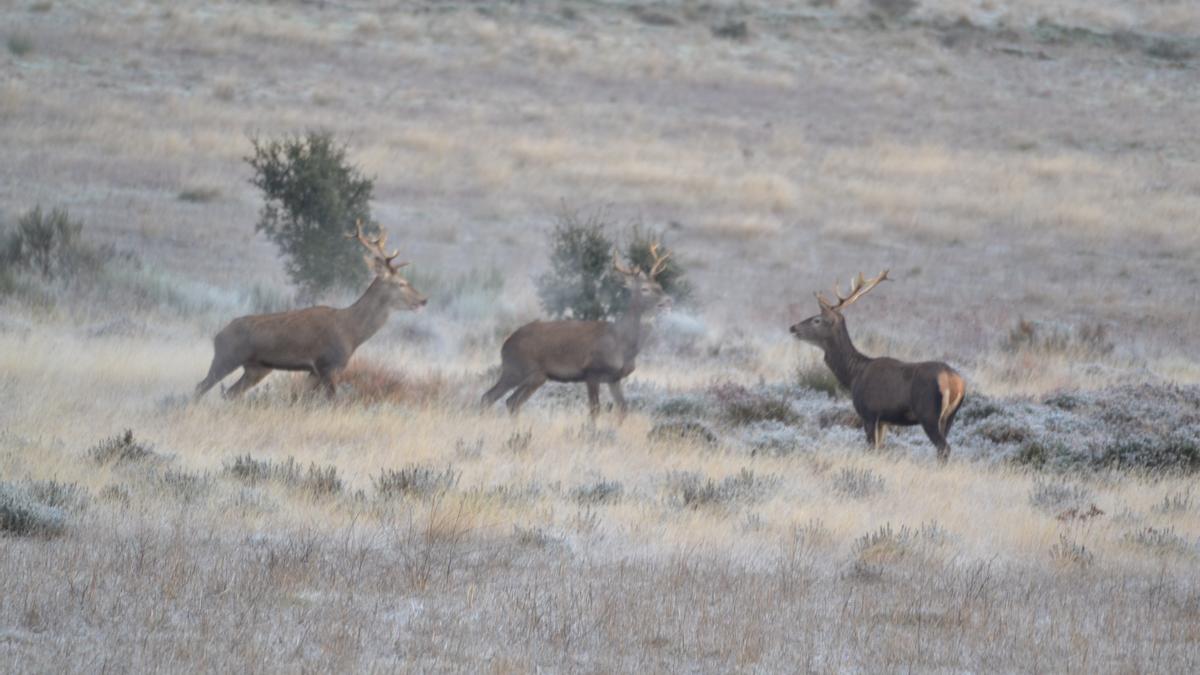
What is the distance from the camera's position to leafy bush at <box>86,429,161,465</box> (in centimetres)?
978

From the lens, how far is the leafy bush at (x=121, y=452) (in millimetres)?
9781

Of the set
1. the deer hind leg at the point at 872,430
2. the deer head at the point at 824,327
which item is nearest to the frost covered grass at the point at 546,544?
the deer hind leg at the point at 872,430

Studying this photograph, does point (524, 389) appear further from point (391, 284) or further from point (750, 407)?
point (750, 407)

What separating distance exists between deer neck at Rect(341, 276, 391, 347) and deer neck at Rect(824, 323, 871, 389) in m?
3.82

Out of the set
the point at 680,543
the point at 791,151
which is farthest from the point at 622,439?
the point at 791,151

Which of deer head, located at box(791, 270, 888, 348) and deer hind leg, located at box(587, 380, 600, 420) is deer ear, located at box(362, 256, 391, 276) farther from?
deer head, located at box(791, 270, 888, 348)

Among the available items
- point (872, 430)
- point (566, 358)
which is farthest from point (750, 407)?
point (566, 358)

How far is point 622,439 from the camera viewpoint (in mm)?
12383

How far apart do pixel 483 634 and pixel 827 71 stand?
1706 inches

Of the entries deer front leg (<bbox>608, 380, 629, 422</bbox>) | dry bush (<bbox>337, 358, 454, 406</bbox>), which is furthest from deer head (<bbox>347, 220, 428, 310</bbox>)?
deer front leg (<bbox>608, 380, 629, 422</bbox>)

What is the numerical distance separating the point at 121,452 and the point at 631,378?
24.3ft

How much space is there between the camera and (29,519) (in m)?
7.68

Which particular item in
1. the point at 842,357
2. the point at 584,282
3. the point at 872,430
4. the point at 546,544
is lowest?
the point at 584,282

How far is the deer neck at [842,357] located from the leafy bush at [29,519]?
24.5 feet
